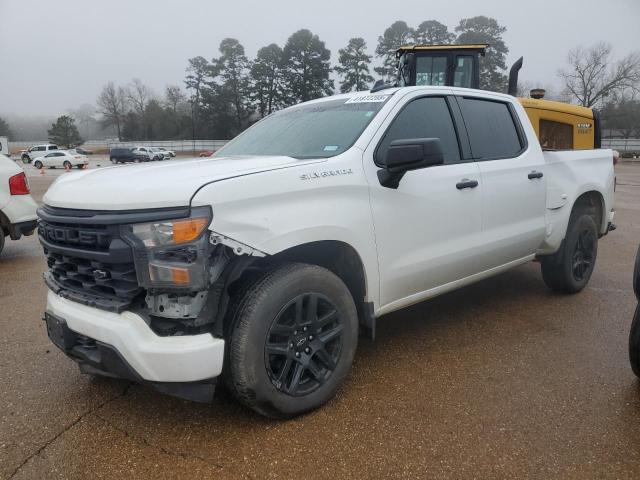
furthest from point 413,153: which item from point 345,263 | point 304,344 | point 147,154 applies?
point 147,154

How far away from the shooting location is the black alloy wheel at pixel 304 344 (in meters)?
2.61

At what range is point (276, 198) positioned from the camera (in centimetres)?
253

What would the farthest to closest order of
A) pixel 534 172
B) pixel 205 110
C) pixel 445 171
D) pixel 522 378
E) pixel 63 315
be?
1. pixel 205 110
2. pixel 534 172
3. pixel 445 171
4. pixel 522 378
5. pixel 63 315

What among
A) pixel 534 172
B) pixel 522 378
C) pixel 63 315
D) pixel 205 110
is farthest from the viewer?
pixel 205 110

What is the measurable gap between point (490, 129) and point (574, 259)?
1753mm

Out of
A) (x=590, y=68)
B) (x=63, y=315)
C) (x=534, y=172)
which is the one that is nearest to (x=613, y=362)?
(x=534, y=172)

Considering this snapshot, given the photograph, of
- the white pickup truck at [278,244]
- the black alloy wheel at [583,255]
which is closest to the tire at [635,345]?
the white pickup truck at [278,244]

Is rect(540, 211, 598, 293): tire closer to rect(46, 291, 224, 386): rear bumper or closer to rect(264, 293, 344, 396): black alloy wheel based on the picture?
rect(264, 293, 344, 396): black alloy wheel

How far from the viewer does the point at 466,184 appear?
353 cm

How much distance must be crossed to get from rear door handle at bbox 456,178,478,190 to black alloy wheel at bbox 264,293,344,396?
1.35 meters

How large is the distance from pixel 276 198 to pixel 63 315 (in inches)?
49.2

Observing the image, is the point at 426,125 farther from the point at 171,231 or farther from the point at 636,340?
the point at 171,231

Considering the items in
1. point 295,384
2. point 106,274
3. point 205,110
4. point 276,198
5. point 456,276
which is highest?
point 205,110

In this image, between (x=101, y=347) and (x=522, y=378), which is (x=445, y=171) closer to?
(x=522, y=378)
